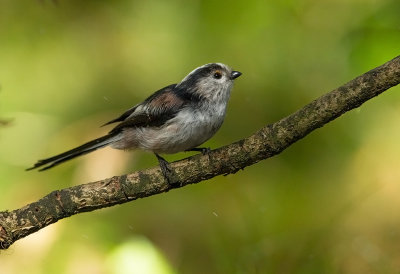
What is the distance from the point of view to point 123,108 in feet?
19.1

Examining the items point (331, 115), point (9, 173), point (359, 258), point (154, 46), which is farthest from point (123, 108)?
point (331, 115)

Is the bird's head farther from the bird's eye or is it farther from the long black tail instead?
the long black tail

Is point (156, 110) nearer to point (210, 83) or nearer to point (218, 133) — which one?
point (210, 83)

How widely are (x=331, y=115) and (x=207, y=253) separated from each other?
219cm

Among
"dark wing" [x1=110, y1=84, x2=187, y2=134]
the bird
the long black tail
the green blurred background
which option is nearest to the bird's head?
the bird

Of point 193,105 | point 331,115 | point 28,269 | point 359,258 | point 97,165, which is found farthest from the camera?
point 97,165

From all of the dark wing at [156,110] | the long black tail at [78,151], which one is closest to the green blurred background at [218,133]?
the long black tail at [78,151]

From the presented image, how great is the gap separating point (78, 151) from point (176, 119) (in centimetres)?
68

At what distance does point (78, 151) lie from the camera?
4.00 m

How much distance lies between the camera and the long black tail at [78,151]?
3.82 meters

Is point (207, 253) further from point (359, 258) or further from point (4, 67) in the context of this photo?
point (4, 67)

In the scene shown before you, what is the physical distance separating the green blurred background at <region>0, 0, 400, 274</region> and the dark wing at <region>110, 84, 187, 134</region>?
96cm

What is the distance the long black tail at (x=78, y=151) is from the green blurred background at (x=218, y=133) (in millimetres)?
807

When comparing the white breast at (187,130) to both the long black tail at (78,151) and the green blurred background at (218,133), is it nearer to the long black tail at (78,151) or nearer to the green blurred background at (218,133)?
the long black tail at (78,151)
